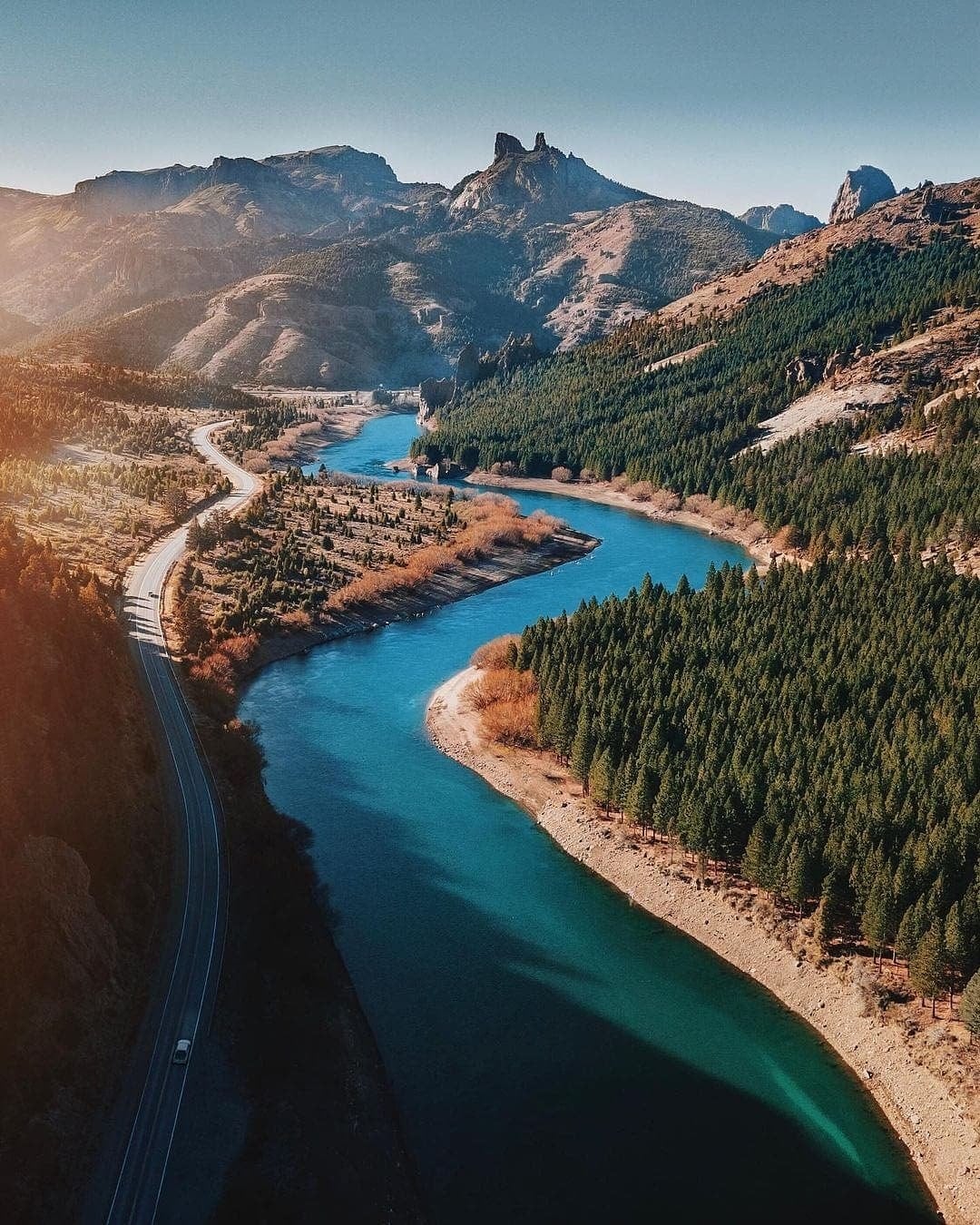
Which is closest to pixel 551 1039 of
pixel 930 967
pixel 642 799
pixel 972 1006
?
pixel 642 799

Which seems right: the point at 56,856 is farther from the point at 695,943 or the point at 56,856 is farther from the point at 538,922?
the point at 695,943

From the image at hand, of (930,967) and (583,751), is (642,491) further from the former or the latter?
(930,967)

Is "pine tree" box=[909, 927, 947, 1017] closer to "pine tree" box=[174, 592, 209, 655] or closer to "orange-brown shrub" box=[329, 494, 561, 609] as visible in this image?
"pine tree" box=[174, 592, 209, 655]

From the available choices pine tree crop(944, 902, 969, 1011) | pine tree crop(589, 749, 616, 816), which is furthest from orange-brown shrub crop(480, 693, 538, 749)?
pine tree crop(944, 902, 969, 1011)

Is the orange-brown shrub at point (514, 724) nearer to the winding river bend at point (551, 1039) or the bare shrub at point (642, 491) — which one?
the winding river bend at point (551, 1039)

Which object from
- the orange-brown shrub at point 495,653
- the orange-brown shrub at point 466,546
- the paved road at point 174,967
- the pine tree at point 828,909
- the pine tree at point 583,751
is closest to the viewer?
the paved road at point 174,967

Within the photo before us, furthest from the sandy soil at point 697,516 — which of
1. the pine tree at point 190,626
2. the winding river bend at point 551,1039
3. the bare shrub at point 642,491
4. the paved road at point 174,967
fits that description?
the paved road at point 174,967
